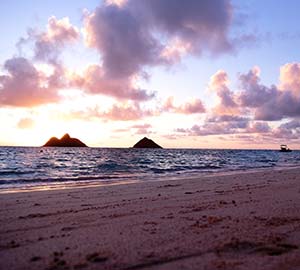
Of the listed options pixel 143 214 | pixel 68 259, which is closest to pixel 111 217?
pixel 143 214

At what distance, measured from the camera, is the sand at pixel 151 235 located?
5.71m

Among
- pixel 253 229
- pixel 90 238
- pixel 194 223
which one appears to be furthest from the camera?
pixel 194 223

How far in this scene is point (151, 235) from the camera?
720cm

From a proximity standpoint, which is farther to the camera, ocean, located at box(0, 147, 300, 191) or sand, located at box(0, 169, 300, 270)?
A: ocean, located at box(0, 147, 300, 191)

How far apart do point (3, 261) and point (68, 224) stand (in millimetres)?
2674

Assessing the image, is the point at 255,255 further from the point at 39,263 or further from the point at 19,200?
the point at 19,200

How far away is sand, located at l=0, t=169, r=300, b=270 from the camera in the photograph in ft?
18.7

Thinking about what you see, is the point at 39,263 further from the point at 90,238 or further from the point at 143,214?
the point at 143,214

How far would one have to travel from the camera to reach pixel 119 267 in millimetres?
5430

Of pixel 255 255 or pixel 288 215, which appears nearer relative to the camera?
pixel 255 255

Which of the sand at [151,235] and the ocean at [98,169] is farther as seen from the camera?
the ocean at [98,169]

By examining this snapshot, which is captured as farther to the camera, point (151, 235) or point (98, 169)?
point (98, 169)

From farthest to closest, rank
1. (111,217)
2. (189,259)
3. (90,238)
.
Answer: (111,217), (90,238), (189,259)

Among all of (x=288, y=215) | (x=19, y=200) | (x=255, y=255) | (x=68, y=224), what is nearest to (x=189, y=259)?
(x=255, y=255)
